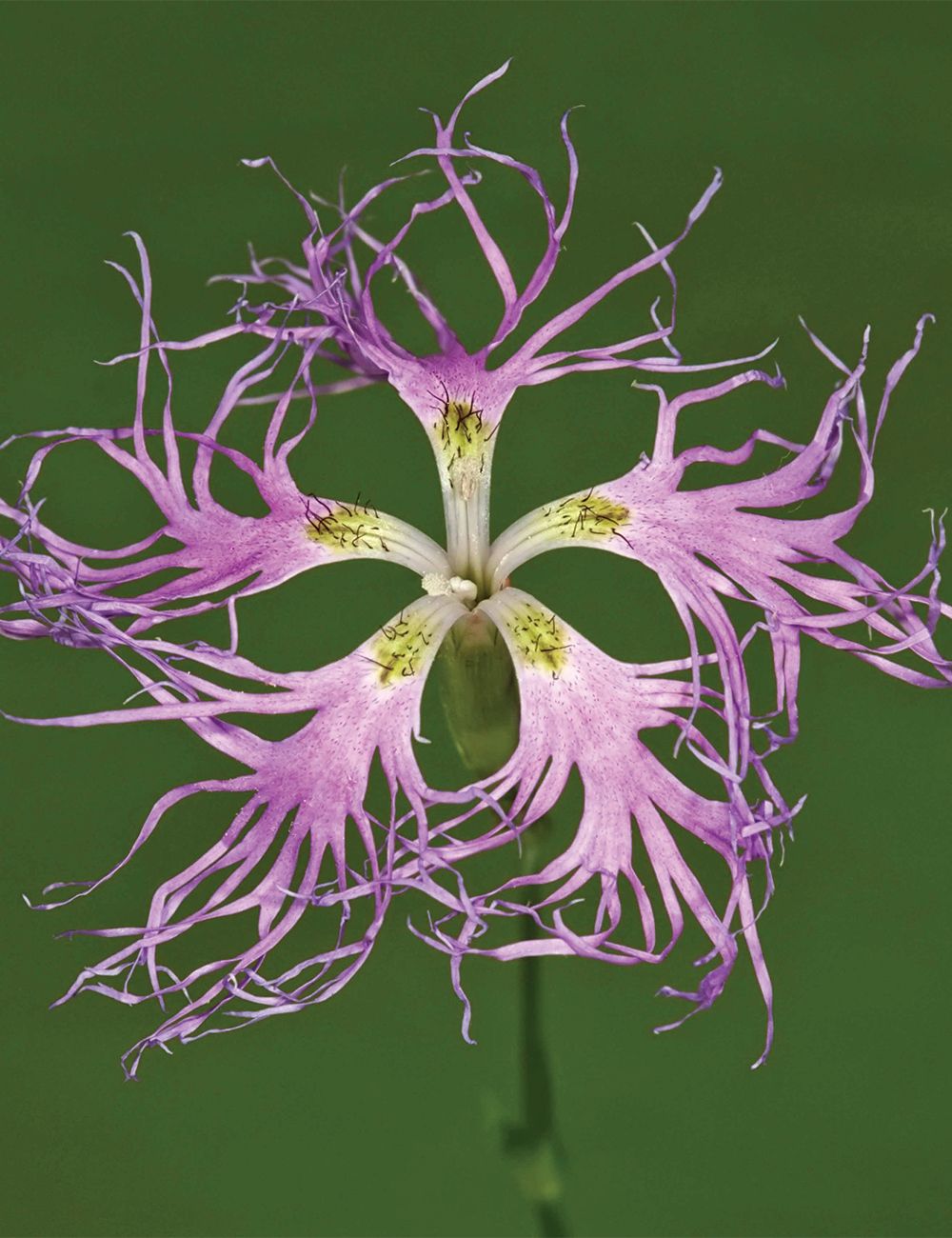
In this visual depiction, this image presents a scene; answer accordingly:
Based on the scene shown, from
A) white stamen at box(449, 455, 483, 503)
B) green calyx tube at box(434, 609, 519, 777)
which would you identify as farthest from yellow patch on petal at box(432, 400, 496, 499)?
green calyx tube at box(434, 609, 519, 777)

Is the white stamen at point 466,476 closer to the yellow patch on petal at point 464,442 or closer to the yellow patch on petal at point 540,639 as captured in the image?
the yellow patch on petal at point 464,442

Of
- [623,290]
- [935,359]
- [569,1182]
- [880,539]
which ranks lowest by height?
[569,1182]

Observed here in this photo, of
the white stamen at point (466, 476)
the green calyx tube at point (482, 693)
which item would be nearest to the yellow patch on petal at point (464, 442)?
the white stamen at point (466, 476)

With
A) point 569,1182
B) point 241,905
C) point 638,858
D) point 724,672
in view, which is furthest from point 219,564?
point 569,1182

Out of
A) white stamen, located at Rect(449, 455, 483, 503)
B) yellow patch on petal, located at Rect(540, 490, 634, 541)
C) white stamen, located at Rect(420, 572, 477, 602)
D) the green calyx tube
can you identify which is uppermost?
white stamen, located at Rect(449, 455, 483, 503)

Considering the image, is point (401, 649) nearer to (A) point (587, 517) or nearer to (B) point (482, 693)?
(B) point (482, 693)

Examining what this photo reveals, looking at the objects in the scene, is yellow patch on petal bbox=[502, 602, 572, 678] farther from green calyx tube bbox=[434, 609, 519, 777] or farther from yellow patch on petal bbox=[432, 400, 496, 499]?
yellow patch on petal bbox=[432, 400, 496, 499]

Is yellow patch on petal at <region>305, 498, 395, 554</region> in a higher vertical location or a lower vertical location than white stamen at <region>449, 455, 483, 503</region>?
lower

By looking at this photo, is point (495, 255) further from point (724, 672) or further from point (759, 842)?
point (759, 842)
